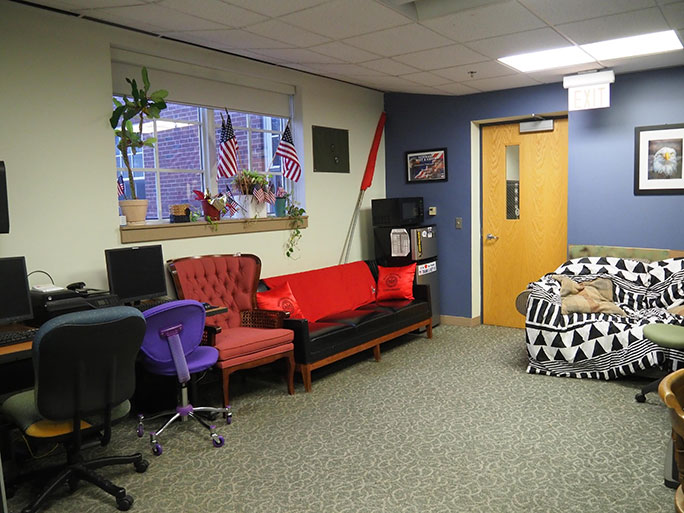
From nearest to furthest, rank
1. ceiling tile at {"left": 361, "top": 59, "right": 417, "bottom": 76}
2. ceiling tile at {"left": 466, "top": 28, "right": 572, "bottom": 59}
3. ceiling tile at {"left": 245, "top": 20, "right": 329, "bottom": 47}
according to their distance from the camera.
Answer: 1. ceiling tile at {"left": 245, "top": 20, "right": 329, "bottom": 47}
2. ceiling tile at {"left": 466, "top": 28, "right": 572, "bottom": 59}
3. ceiling tile at {"left": 361, "top": 59, "right": 417, "bottom": 76}

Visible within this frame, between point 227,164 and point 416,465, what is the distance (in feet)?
9.37

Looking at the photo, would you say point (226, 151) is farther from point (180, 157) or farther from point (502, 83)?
point (502, 83)

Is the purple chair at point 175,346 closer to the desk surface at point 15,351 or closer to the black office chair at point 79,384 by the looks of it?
the black office chair at point 79,384

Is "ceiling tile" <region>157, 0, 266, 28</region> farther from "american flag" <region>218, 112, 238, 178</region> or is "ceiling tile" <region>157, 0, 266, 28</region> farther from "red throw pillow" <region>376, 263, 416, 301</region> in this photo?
"red throw pillow" <region>376, 263, 416, 301</region>

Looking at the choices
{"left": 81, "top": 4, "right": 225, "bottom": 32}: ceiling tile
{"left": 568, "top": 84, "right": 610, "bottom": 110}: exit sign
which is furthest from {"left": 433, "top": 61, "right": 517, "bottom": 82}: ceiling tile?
{"left": 81, "top": 4, "right": 225, "bottom": 32}: ceiling tile

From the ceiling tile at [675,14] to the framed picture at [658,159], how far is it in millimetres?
1546

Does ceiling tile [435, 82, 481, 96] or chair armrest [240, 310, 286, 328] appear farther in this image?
ceiling tile [435, 82, 481, 96]

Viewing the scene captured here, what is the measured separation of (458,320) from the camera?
647cm

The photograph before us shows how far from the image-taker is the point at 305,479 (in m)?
3.04

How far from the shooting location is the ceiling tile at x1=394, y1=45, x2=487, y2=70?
4.32m

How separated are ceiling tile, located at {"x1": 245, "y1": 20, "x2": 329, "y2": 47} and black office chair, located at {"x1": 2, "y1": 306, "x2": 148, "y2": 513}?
2038mm

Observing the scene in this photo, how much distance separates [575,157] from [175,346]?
4.19m

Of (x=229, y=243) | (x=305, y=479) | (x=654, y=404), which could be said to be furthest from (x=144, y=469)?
(x=654, y=404)

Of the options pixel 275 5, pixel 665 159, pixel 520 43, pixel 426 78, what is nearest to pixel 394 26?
pixel 275 5
